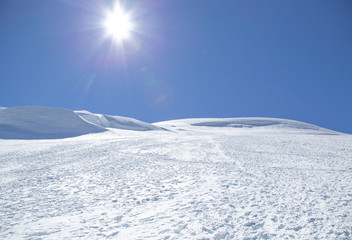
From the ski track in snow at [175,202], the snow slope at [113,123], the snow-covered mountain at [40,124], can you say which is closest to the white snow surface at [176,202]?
the ski track in snow at [175,202]

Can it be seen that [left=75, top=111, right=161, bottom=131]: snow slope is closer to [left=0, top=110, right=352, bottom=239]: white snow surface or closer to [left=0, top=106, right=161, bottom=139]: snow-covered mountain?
[left=0, top=106, right=161, bottom=139]: snow-covered mountain

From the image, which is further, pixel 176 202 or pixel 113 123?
pixel 113 123

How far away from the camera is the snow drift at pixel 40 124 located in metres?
19.0

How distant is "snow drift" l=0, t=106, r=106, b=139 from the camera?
19.0 m

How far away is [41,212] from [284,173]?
6.31m

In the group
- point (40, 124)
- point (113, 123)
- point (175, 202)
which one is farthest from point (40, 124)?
point (175, 202)

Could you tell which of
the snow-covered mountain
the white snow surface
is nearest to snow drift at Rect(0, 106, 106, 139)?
the snow-covered mountain

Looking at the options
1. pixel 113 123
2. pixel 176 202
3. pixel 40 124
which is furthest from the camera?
pixel 113 123

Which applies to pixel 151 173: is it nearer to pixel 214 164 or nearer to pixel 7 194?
pixel 214 164

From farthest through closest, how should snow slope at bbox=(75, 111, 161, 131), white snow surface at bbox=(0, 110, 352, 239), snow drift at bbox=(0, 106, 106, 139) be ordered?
1. snow slope at bbox=(75, 111, 161, 131)
2. snow drift at bbox=(0, 106, 106, 139)
3. white snow surface at bbox=(0, 110, 352, 239)

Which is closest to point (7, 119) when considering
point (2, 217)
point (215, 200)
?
point (2, 217)

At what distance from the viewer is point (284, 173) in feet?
20.6

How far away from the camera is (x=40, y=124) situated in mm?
22172

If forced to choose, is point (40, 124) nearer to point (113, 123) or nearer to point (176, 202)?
point (113, 123)
